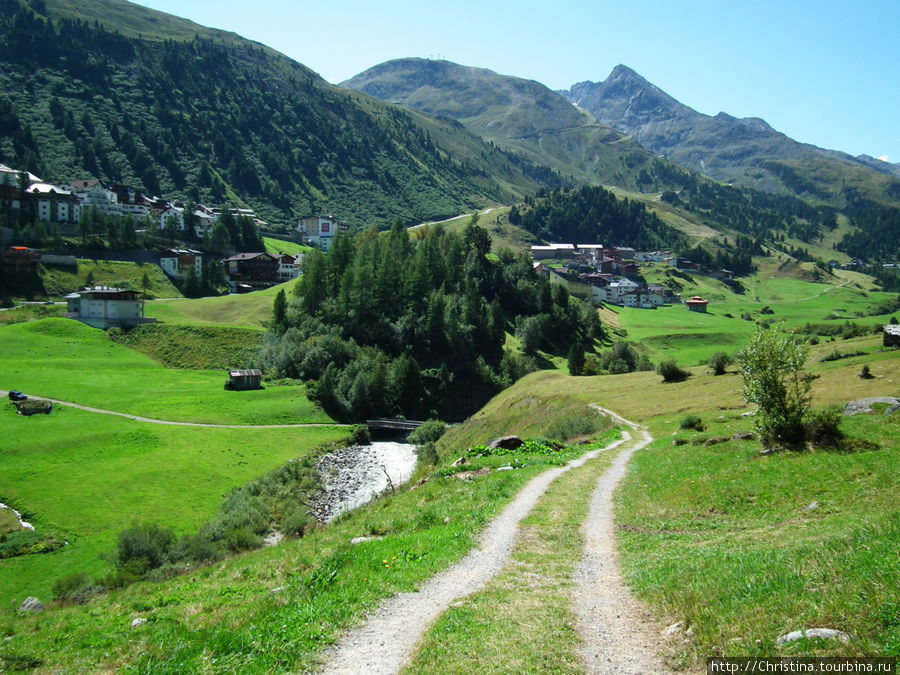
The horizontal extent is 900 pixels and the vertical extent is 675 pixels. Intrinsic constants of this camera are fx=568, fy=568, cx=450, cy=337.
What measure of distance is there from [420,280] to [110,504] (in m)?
81.0

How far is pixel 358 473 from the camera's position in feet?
228

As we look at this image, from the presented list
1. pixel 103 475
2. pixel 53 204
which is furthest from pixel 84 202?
pixel 103 475

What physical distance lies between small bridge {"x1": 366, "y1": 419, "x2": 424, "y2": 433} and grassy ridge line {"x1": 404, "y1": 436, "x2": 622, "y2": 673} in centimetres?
7274

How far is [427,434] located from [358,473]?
52.5 ft

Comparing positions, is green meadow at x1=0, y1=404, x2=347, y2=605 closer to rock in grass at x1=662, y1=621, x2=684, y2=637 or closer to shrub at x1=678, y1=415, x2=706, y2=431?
rock in grass at x1=662, y1=621, x2=684, y2=637

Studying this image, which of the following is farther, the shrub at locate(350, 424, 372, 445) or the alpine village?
the shrub at locate(350, 424, 372, 445)

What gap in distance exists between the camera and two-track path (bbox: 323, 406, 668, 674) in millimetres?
10859

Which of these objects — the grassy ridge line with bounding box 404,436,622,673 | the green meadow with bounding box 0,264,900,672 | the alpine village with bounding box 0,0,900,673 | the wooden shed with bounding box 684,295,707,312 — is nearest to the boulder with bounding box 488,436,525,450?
the alpine village with bounding box 0,0,900,673

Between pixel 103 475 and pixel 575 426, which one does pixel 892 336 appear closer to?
pixel 575 426

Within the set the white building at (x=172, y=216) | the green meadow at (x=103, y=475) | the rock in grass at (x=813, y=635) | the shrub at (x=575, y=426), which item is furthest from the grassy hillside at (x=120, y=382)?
the rock in grass at (x=813, y=635)

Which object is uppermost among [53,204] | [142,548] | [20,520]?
[53,204]

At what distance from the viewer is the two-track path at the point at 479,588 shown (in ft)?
35.6

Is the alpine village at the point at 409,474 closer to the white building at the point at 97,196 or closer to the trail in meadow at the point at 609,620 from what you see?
the trail in meadow at the point at 609,620

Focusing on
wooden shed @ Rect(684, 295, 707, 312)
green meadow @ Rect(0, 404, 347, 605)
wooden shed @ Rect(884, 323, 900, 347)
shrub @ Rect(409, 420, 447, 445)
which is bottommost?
shrub @ Rect(409, 420, 447, 445)
